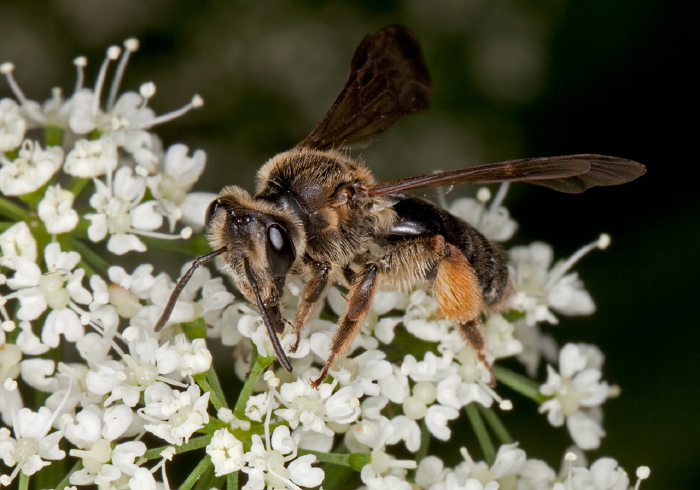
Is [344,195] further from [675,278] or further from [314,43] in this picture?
[314,43]

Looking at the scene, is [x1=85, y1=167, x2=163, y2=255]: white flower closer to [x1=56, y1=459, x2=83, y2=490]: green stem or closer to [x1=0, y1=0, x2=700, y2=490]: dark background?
[x1=56, y1=459, x2=83, y2=490]: green stem

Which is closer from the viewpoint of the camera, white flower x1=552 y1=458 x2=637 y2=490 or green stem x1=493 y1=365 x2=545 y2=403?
white flower x1=552 y1=458 x2=637 y2=490

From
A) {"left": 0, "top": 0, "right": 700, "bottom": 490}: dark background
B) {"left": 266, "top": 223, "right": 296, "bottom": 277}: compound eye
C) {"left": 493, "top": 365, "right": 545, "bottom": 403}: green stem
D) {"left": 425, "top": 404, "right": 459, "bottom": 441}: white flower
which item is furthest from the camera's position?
{"left": 0, "top": 0, "right": 700, "bottom": 490}: dark background

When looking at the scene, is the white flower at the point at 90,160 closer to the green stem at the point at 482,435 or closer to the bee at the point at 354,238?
the bee at the point at 354,238

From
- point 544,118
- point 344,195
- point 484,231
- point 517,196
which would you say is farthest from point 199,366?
point 544,118

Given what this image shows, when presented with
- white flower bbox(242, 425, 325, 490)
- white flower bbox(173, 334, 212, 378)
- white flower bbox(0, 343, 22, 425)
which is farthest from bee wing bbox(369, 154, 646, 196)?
white flower bbox(0, 343, 22, 425)

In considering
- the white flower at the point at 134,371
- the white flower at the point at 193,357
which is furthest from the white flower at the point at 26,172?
A: the white flower at the point at 193,357
